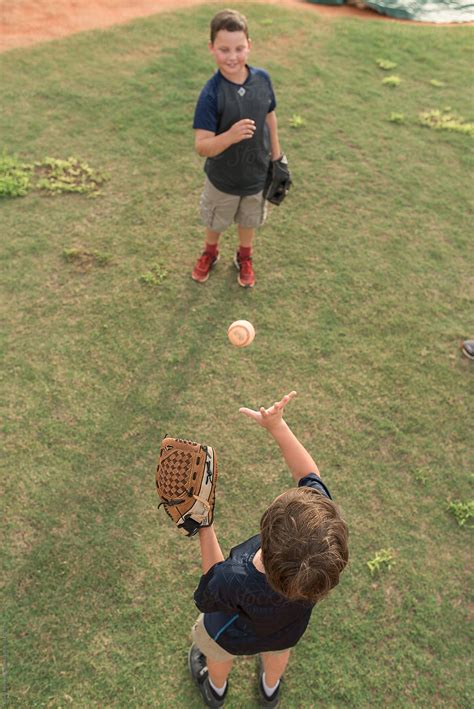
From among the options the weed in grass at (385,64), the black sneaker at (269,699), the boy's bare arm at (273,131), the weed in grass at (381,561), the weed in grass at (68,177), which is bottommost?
the black sneaker at (269,699)

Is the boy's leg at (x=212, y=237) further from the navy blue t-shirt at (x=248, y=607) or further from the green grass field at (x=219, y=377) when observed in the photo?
the navy blue t-shirt at (x=248, y=607)

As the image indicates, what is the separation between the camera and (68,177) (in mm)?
6051

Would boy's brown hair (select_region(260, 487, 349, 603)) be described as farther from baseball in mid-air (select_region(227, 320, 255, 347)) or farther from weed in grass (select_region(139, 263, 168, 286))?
weed in grass (select_region(139, 263, 168, 286))

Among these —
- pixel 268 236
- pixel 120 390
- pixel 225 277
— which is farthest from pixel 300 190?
pixel 120 390

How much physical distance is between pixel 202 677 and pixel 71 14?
29.4 ft

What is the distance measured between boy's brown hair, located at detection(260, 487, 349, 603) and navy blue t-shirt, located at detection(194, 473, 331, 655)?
0.20 metres

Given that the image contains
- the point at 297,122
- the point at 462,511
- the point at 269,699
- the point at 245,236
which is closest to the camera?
the point at 269,699

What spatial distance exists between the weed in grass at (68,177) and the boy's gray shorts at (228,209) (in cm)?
163

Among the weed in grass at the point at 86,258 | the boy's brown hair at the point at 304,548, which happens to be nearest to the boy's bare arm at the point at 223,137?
the weed in grass at the point at 86,258

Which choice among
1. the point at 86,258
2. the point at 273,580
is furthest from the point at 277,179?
the point at 273,580

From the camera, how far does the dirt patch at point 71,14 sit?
27.3 feet

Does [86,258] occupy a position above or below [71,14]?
below

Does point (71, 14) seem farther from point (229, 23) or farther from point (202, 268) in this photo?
point (229, 23)

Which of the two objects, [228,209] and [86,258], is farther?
[86,258]
